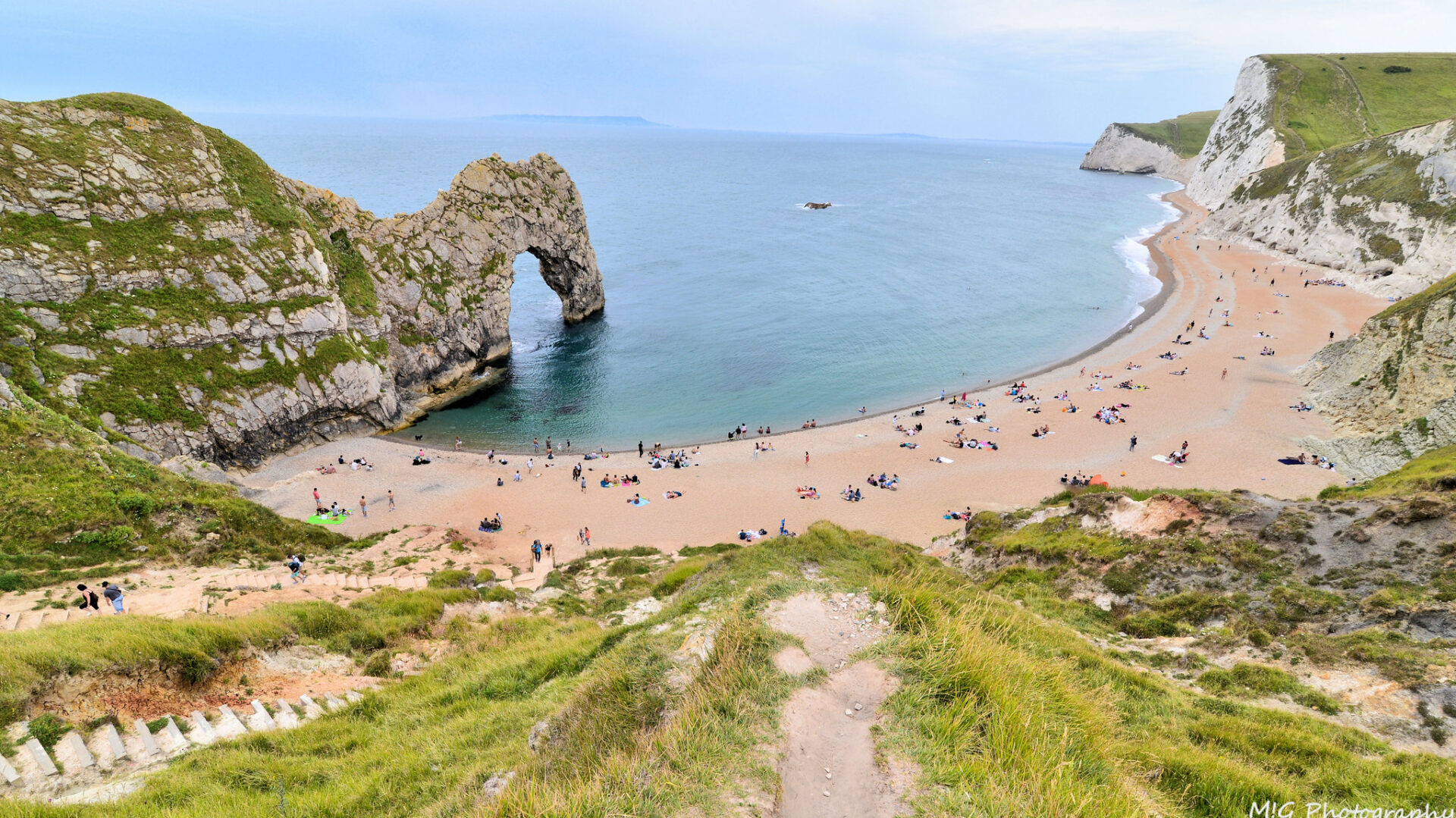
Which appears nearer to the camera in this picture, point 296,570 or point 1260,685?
point 1260,685

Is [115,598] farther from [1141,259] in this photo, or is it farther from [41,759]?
[1141,259]

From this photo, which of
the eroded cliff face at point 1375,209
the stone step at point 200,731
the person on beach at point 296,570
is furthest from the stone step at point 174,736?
the eroded cliff face at point 1375,209

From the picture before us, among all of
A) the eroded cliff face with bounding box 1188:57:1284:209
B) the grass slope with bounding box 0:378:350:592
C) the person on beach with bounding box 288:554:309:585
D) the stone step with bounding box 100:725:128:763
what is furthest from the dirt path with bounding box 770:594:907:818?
the eroded cliff face with bounding box 1188:57:1284:209

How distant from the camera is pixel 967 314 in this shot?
237 feet

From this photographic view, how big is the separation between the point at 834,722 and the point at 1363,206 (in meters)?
105

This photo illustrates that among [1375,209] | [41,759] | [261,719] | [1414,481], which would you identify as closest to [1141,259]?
[1375,209]

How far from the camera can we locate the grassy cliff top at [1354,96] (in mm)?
105375

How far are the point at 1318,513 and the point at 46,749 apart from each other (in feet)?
92.7

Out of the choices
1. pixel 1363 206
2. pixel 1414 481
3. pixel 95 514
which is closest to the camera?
pixel 95 514

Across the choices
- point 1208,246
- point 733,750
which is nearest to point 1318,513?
point 733,750

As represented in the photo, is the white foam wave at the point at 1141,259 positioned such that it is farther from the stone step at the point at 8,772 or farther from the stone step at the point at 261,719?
the stone step at the point at 8,772

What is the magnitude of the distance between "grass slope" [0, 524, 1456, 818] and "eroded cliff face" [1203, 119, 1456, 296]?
83087mm

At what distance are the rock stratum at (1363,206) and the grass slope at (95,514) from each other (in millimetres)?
53888

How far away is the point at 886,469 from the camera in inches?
1580
